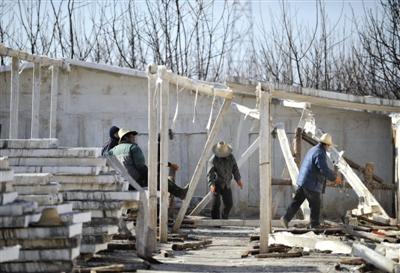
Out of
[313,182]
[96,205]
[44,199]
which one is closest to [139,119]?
[313,182]

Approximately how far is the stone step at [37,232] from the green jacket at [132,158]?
595cm

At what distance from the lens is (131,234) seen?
40.3ft

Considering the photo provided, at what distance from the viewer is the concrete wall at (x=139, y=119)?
1864cm

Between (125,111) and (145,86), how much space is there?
2.46 ft

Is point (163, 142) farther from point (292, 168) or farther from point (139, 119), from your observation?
point (139, 119)

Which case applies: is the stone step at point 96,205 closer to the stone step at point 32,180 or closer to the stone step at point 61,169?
the stone step at point 61,169

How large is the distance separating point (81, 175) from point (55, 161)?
0.35 m

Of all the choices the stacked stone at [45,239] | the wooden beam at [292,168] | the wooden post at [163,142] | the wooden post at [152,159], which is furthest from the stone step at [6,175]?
the wooden beam at [292,168]

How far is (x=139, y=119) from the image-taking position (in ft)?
62.0

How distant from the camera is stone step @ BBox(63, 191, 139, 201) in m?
9.24

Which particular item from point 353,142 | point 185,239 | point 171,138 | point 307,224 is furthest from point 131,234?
point 353,142

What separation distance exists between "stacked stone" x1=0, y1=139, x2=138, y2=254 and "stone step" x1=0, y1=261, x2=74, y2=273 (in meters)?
1.66

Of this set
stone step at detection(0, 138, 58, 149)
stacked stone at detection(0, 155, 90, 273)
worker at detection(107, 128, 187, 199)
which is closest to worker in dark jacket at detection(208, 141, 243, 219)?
worker at detection(107, 128, 187, 199)

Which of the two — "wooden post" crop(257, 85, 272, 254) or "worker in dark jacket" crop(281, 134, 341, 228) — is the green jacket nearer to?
"worker in dark jacket" crop(281, 134, 341, 228)
